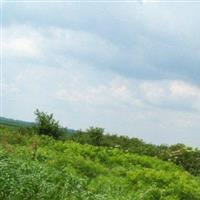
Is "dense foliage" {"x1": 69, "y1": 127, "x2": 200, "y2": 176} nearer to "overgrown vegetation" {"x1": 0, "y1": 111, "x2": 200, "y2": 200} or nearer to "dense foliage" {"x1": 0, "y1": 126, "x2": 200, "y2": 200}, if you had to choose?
"overgrown vegetation" {"x1": 0, "y1": 111, "x2": 200, "y2": 200}

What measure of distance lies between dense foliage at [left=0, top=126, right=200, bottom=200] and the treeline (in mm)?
349

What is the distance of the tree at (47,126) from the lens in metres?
A: 20.0

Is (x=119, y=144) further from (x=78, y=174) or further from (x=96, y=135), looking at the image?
(x=78, y=174)

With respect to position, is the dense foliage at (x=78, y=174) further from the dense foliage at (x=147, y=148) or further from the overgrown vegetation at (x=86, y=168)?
the dense foliage at (x=147, y=148)

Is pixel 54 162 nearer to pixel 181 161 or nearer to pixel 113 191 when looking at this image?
pixel 113 191

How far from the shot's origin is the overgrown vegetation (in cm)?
870

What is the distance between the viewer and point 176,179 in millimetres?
13844

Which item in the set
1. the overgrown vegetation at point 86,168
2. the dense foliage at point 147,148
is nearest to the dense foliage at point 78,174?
the overgrown vegetation at point 86,168

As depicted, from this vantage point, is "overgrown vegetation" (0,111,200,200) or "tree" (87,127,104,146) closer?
"overgrown vegetation" (0,111,200,200)

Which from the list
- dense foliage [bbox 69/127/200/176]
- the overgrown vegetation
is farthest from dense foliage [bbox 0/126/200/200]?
dense foliage [bbox 69/127/200/176]

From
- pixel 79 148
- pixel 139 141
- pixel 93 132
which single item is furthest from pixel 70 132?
pixel 79 148

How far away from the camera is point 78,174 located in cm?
1321

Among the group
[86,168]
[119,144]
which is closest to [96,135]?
[119,144]

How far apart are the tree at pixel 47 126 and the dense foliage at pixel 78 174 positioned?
1.91 ft
